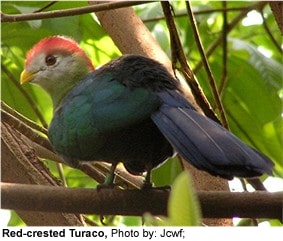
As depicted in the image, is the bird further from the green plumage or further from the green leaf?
the green leaf

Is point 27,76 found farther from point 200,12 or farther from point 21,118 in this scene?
point 200,12

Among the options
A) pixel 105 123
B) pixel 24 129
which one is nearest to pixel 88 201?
pixel 105 123

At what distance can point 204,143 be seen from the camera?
0.97m

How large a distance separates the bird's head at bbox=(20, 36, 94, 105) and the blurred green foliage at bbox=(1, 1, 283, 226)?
0.20 metres

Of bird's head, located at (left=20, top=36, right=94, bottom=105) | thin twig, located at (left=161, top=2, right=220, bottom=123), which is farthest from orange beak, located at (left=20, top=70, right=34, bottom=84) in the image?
thin twig, located at (left=161, top=2, right=220, bottom=123)

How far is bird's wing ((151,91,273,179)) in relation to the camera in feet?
2.97

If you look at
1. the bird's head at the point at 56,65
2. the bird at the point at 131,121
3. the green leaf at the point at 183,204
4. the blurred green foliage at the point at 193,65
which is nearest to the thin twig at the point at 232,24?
the blurred green foliage at the point at 193,65

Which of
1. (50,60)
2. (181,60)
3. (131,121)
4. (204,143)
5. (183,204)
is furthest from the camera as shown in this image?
(50,60)

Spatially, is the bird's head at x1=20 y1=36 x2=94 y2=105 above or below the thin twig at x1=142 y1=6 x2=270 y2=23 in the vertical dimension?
below

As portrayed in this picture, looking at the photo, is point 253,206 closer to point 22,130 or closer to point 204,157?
point 204,157

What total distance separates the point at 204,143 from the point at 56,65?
20.5 inches

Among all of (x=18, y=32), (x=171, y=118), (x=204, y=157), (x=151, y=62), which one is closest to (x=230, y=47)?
(x=18, y=32)

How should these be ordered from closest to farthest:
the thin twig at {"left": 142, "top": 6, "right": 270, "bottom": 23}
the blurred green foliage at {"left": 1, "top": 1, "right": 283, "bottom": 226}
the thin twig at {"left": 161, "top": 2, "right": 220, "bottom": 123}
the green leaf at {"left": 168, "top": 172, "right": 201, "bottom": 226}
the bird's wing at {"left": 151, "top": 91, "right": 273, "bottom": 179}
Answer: the green leaf at {"left": 168, "top": 172, "right": 201, "bottom": 226}, the bird's wing at {"left": 151, "top": 91, "right": 273, "bottom": 179}, the thin twig at {"left": 161, "top": 2, "right": 220, "bottom": 123}, the blurred green foliage at {"left": 1, "top": 1, "right": 283, "bottom": 226}, the thin twig at {"left": 142, "top": 6, "right": 270, "bottom": 23}

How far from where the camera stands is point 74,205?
1002mm
